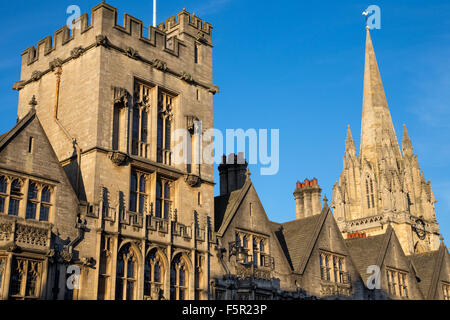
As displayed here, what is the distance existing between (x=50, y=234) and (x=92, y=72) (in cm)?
847

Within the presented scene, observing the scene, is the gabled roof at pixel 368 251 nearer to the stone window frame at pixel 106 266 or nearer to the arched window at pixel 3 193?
the stone window frame at pixel 106 266

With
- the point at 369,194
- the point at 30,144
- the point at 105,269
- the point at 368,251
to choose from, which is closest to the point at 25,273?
the point at 105,269

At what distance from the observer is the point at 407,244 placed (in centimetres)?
9131

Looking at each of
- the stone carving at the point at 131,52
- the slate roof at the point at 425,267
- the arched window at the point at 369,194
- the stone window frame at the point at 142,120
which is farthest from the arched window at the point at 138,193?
the arched window at the point at 369,194

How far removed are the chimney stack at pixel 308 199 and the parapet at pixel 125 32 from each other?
17.0m

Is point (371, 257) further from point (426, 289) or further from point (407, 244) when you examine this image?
point (407, 244)

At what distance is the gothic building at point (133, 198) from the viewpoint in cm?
2486

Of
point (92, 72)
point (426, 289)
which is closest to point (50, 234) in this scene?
point (92, 72)

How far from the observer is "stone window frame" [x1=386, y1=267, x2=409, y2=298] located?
4112 centimetres

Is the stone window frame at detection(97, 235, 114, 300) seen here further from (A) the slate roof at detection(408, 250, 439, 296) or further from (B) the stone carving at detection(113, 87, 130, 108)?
→ (A) the slate roof at detection(408, 250, 439, 296)

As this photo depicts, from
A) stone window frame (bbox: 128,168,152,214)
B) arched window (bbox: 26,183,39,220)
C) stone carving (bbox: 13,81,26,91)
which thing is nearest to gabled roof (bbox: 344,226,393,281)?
stone window frame (bbox: 128,168,152,214)

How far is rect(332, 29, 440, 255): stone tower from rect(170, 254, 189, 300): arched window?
6572cm

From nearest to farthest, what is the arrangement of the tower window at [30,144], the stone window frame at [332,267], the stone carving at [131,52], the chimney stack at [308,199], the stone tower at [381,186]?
the tower window at [30,144] → the stone carving at [131,52] → the stone window frame at [332,267] → the chimney stack at [308,199] → the stone tower at [381,186]

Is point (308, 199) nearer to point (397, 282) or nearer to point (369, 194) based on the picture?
point (397, 282)
